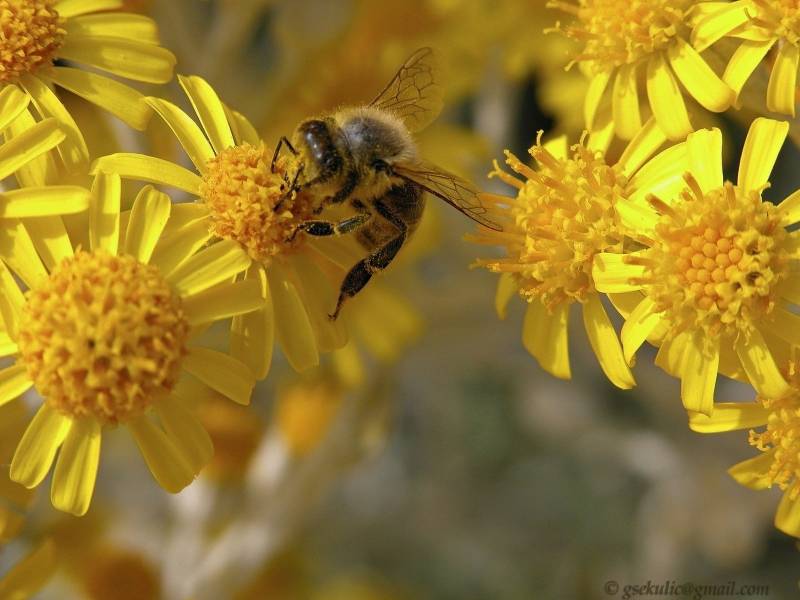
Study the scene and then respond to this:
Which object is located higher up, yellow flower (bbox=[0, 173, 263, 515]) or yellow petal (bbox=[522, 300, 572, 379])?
yellow flower (bbox=[0, 173, 263, 515])

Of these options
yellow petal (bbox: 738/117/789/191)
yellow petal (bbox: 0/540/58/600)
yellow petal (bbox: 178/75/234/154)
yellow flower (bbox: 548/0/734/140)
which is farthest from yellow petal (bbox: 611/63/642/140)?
yellow petal (bbox: 0/540/58/600)

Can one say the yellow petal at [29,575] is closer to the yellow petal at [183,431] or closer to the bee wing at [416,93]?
the yellow petal at [183,431]

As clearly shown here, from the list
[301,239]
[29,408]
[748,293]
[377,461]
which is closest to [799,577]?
[377,461]

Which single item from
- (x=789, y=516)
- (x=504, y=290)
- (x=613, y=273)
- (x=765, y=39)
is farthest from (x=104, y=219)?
(x=789, y=516)

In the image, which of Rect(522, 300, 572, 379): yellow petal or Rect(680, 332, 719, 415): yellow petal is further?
Rect(522, 300, 572, 379): yellow petal

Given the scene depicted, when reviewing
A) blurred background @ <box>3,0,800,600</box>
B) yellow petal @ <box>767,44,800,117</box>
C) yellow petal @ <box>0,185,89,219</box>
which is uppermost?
yellow petal @ <box>0,185,89,219</box>

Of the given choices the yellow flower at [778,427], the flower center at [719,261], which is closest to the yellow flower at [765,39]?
the flower center at [719,261]

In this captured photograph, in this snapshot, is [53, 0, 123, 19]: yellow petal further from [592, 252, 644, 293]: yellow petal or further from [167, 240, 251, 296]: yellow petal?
[592, 252, 644, 293]: yellow petal
